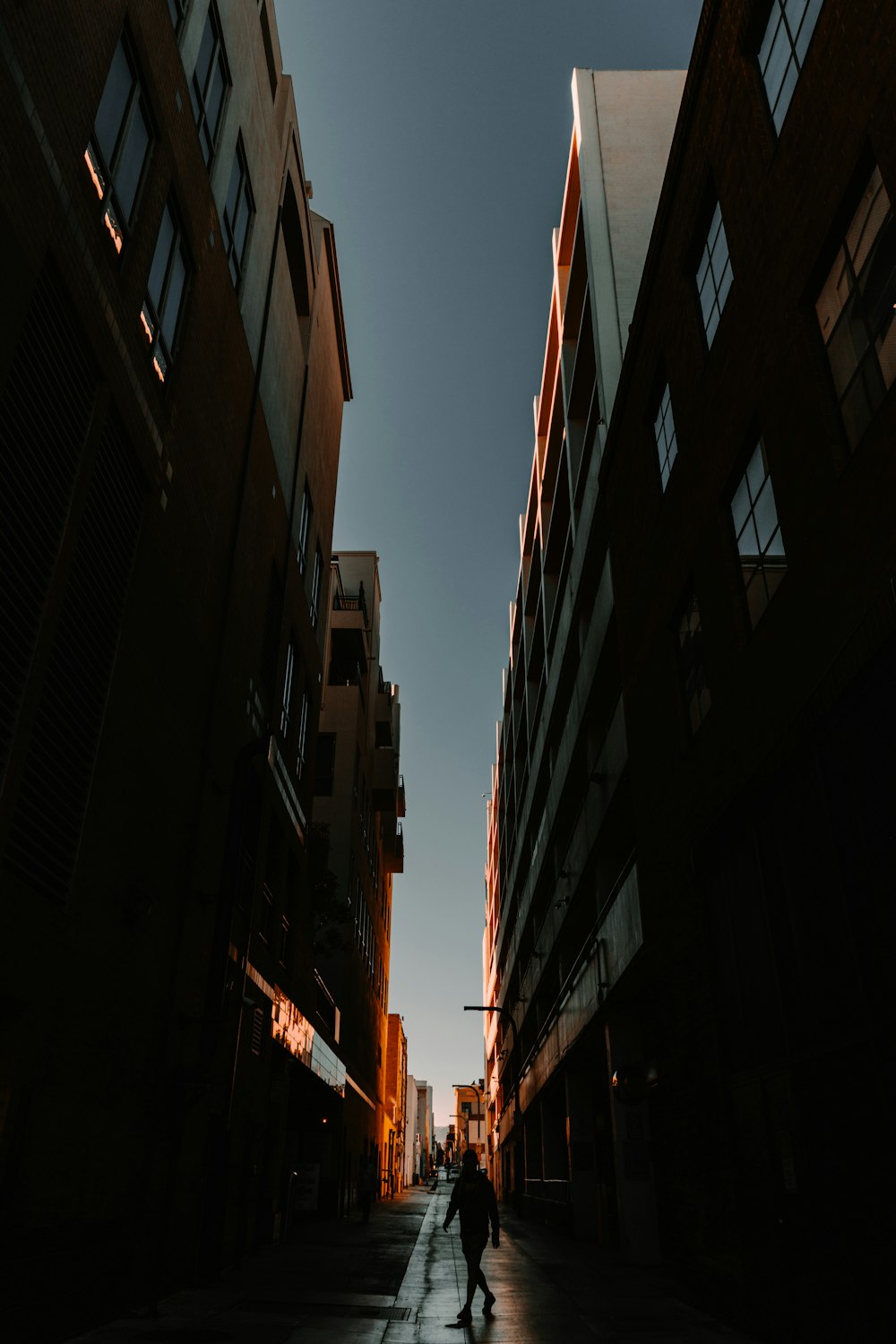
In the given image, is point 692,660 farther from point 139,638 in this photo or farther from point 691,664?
point 139,638

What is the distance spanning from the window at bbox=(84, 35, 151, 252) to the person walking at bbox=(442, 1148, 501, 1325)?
12046 millimetres

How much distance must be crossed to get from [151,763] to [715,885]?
7498 millimetres

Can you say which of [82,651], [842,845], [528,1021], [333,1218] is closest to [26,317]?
[82,651]

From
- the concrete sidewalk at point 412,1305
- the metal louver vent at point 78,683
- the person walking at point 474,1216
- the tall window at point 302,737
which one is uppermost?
the tall window at point 302,737

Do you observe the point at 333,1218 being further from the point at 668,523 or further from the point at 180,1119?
the point at 668,523

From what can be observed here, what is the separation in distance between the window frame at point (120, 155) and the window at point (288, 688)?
11.3m

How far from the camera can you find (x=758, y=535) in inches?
411

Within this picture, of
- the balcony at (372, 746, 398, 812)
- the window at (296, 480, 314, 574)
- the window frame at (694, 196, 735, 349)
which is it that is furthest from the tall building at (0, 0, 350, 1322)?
the balcony at (372, 746, 398, 812)

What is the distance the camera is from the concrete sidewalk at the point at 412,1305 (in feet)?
29.1

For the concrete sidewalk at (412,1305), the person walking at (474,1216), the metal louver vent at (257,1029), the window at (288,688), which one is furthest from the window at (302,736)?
the person walking at (474,1216)

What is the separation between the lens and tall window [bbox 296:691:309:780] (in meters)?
23.2

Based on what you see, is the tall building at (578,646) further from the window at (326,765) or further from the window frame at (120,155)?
the window frame at (120,155)

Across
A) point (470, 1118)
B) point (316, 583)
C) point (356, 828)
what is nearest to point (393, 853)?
point (356, 828)

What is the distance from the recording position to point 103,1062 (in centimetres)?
1002
